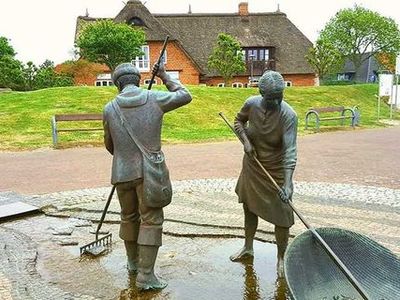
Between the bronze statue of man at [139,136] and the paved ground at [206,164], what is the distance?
4.87 metres

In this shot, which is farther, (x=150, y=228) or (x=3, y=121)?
(x=3, y=121)

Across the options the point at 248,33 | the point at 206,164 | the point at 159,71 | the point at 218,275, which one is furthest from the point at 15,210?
the point at 248,33

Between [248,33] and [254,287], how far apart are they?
38529mm

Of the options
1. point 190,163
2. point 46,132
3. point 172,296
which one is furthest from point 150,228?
point 46,132

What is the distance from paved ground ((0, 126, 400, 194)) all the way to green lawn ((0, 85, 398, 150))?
5.32 ft

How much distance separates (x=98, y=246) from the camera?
5.38 m

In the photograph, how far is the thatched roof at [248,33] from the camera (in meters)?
39.5

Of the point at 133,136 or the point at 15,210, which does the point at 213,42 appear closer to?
the point at 15,210

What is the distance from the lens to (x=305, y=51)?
133ft

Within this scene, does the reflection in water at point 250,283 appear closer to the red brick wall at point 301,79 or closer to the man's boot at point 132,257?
the man's boot at point 132,257

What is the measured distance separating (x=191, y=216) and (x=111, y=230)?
1161mm

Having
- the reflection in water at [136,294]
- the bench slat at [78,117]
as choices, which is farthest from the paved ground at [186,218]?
the bench slat at [78,117]

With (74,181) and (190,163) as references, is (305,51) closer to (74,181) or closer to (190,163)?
(190,163)

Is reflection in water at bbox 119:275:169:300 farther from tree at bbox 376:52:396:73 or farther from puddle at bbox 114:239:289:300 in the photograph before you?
tree at bbox 376:52:396:73
